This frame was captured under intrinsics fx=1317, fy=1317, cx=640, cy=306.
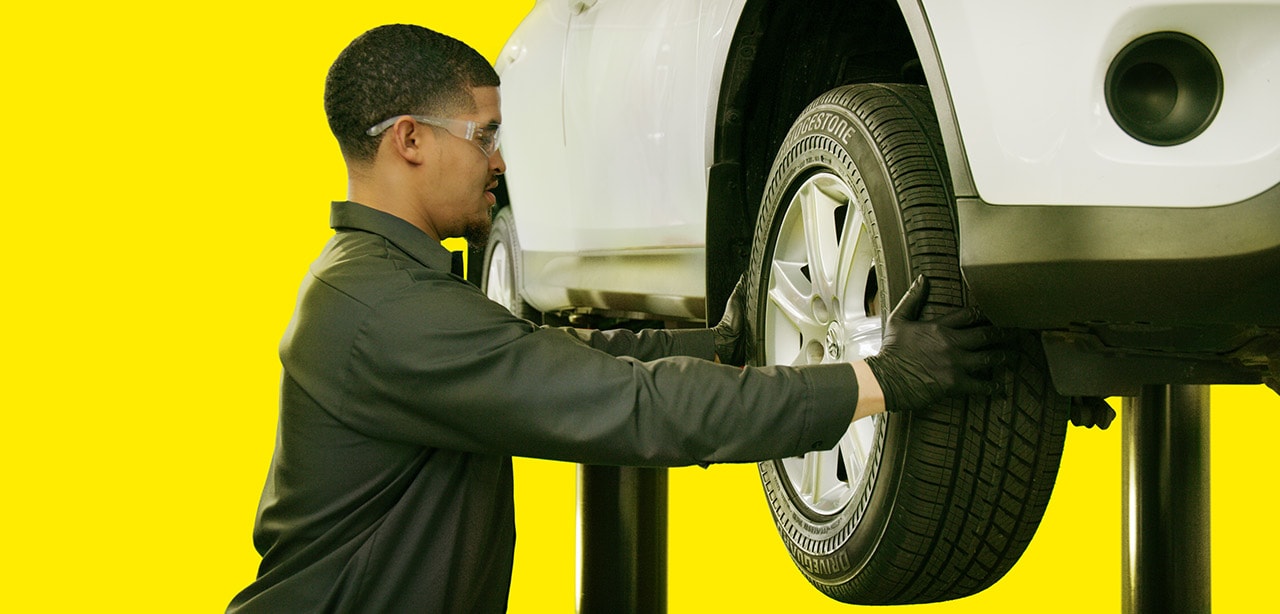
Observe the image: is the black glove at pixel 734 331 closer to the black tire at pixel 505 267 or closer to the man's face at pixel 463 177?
the man's face at pixel 463 177

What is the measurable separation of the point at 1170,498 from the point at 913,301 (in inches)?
69.2

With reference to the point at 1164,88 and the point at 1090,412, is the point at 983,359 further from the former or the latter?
the point at 1164,88

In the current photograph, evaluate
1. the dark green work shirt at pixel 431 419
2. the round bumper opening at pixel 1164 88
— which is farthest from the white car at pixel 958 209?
the dark green work shirt at pixel 431 419

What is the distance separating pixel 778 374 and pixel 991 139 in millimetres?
472

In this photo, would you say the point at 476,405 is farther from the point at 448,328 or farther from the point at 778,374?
the point at 778,374

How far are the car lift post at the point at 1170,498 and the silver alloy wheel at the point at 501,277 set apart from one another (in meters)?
1.96

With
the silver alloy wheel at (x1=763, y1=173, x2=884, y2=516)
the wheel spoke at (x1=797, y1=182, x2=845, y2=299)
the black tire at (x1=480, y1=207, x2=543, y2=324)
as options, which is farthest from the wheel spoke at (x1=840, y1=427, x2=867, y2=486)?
the black tire at (x1=480, y1=207, x2=543, y2=324)

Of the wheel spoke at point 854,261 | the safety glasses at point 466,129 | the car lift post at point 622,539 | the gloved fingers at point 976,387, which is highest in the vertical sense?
the safety glasses at point 466,129

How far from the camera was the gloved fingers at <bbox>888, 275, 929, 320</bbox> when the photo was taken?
77.9 inches

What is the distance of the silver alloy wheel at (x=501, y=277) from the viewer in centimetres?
437

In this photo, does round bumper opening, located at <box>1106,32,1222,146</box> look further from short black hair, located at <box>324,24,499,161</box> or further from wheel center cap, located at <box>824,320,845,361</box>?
short black hair, located at <box>324,24,499,161</box>

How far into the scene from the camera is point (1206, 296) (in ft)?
5.49

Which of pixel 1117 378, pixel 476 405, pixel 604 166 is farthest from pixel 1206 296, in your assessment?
pixel 604 166

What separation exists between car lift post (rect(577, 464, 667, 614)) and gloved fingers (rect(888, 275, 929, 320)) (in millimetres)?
1738
